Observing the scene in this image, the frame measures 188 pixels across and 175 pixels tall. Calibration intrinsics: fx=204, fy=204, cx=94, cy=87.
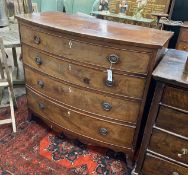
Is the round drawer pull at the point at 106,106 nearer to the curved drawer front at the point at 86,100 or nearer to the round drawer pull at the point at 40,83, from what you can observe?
the curved drawer front at the point at 86,100

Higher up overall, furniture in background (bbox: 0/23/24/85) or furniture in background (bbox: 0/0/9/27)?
furniture in background (bbox: 0/0/9/27)

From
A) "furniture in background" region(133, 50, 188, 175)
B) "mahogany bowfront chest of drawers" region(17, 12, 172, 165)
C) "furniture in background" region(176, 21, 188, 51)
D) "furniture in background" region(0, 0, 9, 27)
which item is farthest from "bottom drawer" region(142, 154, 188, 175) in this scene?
"furniture in background" region(0, 0, 9, 27)

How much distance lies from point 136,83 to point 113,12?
2.96 metres

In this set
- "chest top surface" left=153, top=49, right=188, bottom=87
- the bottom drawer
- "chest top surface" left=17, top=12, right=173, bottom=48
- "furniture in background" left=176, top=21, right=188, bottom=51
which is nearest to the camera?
"chest top surface" left=153, top=49, right=188, bottom=87

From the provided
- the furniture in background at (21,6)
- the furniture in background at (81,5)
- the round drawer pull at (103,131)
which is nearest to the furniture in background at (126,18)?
the furniture in background at (81,5)

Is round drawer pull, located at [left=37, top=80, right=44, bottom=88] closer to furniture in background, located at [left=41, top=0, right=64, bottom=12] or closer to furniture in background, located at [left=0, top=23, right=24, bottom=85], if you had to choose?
furniture in background, located at [left=0, top=23, right=24, bottom=85]

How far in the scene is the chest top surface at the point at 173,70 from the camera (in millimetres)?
1139

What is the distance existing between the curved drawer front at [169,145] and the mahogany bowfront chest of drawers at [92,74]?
0.18 metres

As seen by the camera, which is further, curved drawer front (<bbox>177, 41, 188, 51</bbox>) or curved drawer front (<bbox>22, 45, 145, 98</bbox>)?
curved drawer front (<bbox>177, 41, 188, 51</bbox>)

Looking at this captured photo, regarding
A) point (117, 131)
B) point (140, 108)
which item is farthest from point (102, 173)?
point (140, 108)

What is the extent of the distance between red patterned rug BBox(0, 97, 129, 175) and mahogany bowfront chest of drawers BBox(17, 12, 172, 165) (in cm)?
20

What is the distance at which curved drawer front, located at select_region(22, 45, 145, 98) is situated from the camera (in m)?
1.39

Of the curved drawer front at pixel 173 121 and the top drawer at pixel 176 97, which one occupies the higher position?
the top drawer at pixel 176 97

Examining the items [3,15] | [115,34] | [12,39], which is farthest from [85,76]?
[3,15]
